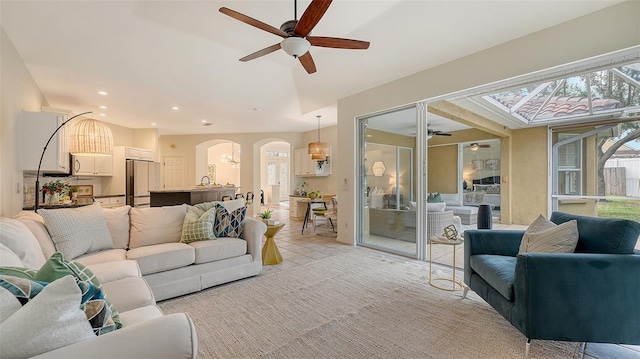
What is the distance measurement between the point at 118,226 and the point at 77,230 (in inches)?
17.3

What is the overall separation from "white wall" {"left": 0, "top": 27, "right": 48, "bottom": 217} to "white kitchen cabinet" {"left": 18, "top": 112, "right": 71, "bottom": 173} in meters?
0.07

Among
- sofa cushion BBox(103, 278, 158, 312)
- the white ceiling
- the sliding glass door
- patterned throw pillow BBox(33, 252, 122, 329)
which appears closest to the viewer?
patterned throw pillow BBox(33, 252, 122, 329)

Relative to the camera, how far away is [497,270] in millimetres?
2154

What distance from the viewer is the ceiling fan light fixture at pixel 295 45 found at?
2.40 metres

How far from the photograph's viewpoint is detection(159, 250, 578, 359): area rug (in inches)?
74.4

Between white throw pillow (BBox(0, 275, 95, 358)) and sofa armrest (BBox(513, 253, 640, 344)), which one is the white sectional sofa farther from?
sofa armrest (BBox(513, 253, 640, 344))

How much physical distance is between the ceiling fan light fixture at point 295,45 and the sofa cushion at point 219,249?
2.18 m

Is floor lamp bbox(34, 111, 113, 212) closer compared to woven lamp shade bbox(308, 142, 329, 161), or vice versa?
floor lamp bbox(34, 111, 113, 212)

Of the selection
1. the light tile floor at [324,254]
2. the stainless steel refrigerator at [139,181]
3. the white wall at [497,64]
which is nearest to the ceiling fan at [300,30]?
the white wall at [497,64]

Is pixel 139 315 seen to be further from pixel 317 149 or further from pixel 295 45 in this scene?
pixel 317 149

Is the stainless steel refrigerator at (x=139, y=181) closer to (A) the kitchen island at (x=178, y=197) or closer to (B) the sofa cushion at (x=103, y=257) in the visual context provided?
(A) the kitchen island at (x=178, y=197)

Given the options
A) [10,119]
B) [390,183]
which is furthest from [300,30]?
[10,119]

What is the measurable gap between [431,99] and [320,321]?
3262 millimetres

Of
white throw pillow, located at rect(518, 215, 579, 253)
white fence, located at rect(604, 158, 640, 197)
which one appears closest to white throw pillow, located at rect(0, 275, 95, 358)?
white throw pillow, located at rect(518, 215, 579, 253)
